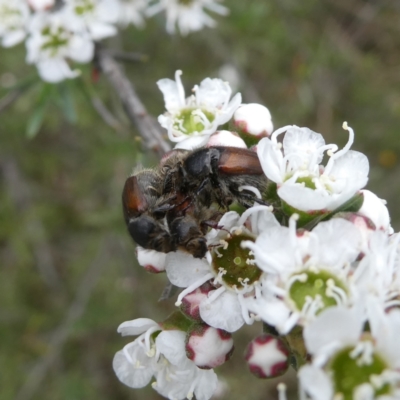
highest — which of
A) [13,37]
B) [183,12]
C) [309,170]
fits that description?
[309,170]

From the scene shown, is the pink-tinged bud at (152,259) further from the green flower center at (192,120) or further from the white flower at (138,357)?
the green flower center at (192,120)

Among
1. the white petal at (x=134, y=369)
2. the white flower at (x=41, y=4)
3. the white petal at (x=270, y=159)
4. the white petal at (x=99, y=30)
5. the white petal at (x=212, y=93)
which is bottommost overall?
the white petal at (x=134, y=369)

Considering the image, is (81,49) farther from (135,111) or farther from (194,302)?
(194,302)

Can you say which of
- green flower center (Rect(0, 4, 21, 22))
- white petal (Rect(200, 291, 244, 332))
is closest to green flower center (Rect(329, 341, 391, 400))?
white petal (Rect(200, 291, 244, 332))

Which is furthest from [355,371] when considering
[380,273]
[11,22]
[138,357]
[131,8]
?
[131,8]

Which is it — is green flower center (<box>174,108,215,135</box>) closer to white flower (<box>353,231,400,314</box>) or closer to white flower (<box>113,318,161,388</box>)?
white flower (<box>113,318,161,388</box>)

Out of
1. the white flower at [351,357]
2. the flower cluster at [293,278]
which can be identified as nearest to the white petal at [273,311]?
the flower cluster at [293,278]
